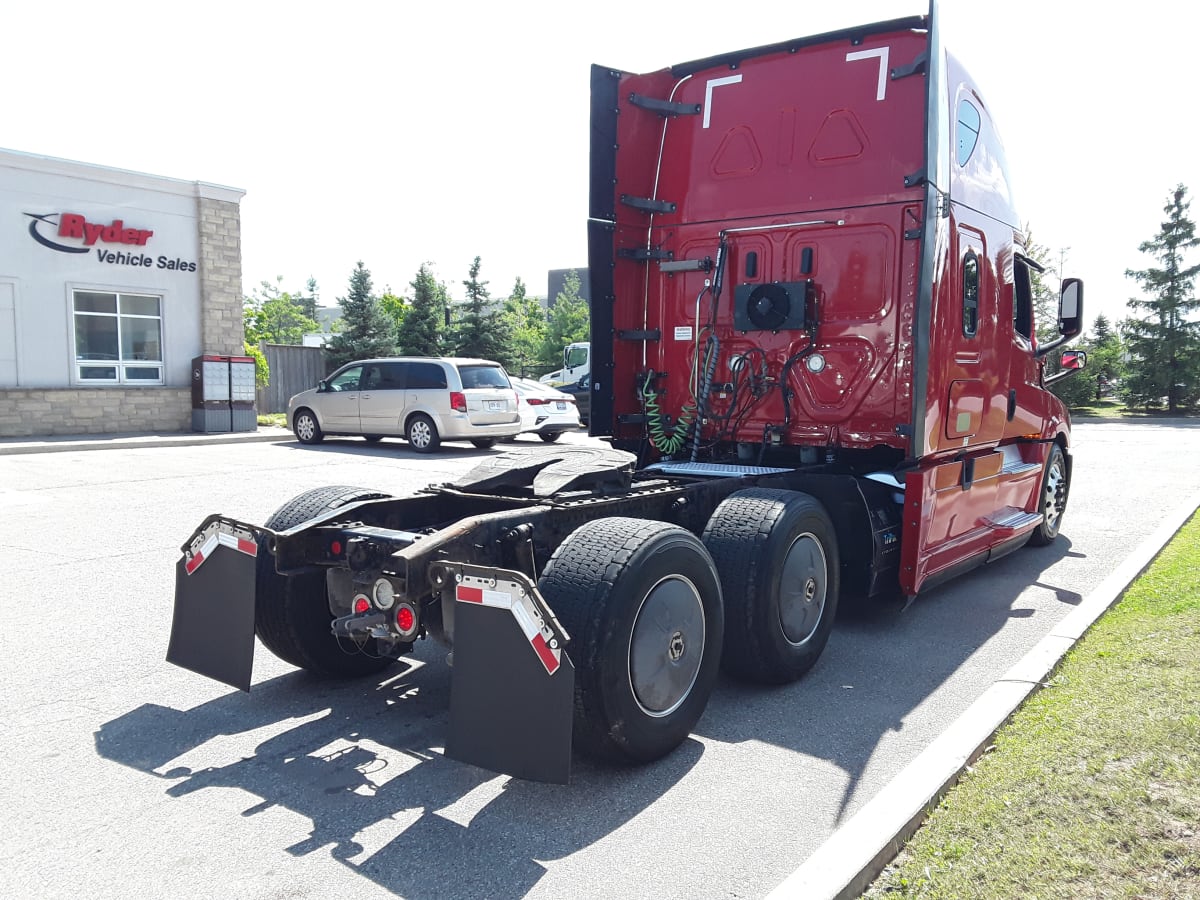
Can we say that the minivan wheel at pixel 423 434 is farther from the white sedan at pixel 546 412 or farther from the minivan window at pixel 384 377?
the white sedan at pixel 546 412

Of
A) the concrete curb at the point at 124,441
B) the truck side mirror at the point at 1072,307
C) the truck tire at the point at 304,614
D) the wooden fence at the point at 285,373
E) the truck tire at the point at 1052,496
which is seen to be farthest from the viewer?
the wooden fence at the point at 285,373

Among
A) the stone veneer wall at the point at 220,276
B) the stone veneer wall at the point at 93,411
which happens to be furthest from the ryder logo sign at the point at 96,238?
the stone veneer wall at the point at 93,411

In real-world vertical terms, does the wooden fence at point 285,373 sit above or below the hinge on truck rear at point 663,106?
below

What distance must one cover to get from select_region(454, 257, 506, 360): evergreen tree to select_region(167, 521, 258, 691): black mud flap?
102 ft

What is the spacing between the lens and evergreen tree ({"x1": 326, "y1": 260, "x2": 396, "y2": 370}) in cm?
3155

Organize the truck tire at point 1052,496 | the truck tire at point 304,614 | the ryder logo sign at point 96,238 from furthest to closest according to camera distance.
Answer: the ryder logo sign at point 96,238 < the truck tire at point 1052,496 < the truck tire at point 304,614

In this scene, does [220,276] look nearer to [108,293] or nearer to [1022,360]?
[108,293]

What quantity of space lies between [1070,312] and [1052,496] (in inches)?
70.1

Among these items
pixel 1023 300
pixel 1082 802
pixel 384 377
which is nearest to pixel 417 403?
pixel 384 377

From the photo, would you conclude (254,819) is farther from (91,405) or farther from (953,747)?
(91,405)

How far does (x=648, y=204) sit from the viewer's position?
20.9 ft

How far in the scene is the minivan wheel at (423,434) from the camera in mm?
16172

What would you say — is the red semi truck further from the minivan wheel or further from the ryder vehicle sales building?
the ryder vehicle sales building

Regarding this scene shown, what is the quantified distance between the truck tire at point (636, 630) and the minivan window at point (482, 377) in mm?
12687
